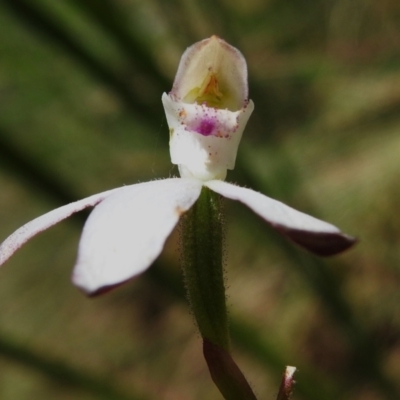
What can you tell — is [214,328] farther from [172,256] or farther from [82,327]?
[82,327]

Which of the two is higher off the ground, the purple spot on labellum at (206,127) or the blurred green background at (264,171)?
the blurred green background at (264,171)

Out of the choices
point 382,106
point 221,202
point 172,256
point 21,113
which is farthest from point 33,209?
point 221,202

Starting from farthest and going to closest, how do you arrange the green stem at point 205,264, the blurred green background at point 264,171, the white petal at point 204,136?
the blurred green background at point 264,171, the white petal at point 204,136, the green stem at point 205,264

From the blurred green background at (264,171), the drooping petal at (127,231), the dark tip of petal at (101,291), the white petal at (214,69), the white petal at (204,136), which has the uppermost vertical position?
the blurred green background at (264,171)

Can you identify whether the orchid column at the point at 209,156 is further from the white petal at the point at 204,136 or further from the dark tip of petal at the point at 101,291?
the dark tip of petal at the point at 101,291

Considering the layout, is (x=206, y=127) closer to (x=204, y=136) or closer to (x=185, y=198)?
(x=204, y=136)

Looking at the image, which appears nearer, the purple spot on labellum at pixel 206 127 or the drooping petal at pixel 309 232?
the drooping petal at pixel 309 232

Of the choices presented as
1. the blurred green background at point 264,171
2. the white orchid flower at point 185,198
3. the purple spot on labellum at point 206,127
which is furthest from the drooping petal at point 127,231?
the blurred green background at point 264,171

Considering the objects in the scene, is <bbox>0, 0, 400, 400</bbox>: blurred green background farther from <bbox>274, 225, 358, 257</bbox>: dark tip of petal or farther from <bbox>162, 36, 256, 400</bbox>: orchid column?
<bbox>274, 225, 358, 257</bbox>: dark tip of petal

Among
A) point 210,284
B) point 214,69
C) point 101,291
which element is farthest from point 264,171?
point 101,291
